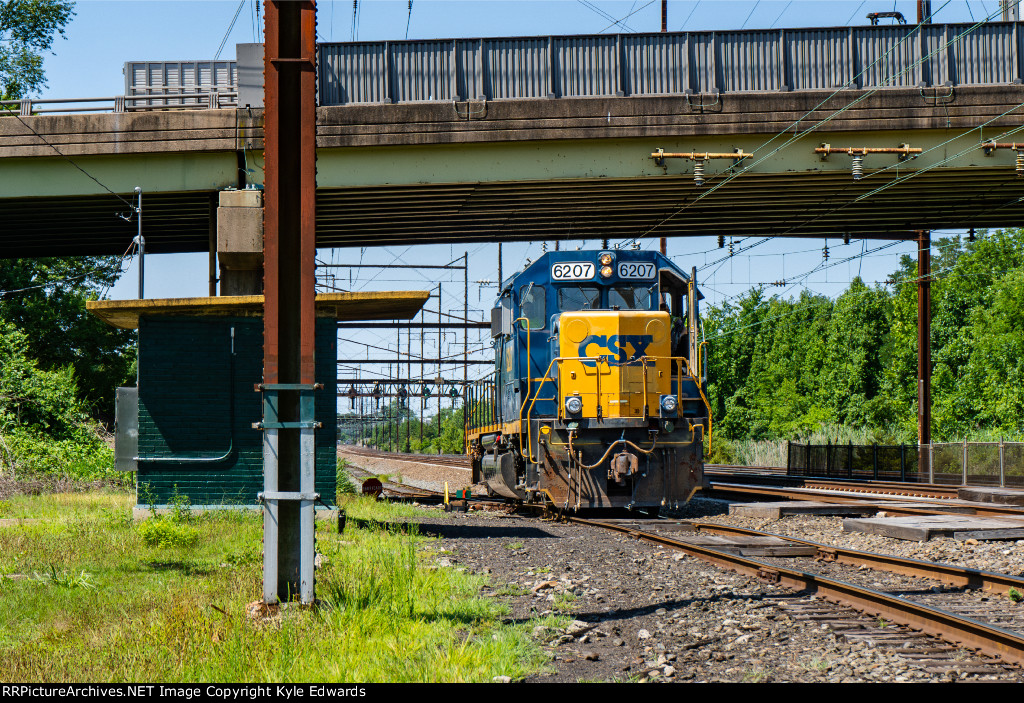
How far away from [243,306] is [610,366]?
5788 mm

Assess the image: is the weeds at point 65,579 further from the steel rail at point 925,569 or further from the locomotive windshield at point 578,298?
the locomotive windshield at point 578,298

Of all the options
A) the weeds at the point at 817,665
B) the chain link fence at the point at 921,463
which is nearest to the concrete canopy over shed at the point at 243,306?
the weeds at the point at 817,665

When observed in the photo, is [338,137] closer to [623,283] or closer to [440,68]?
[440,68]

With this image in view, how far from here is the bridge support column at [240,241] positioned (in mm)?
18781

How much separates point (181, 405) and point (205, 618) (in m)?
8.41

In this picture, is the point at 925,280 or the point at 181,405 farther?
the point at 925,280

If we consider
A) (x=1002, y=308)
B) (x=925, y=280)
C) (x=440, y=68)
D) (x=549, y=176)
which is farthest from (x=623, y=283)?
(x=1002, y=308)

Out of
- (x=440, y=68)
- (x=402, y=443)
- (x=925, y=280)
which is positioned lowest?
(x=402, y=443)

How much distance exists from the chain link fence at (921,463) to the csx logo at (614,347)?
13600 millimetres

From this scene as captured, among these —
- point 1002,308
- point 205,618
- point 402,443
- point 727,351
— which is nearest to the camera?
point 205,618

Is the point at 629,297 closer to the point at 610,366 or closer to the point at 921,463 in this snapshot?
the point at 610,366

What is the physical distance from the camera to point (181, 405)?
1470 centimetres

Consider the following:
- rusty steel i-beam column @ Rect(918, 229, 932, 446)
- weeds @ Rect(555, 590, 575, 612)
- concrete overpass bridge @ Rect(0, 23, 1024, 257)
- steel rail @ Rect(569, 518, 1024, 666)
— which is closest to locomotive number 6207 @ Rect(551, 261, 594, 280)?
concrete overpass bridge @ Rect(0, 23, 1024, 257)

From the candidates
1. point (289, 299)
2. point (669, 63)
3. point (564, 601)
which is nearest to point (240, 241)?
point (669, 63)
